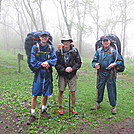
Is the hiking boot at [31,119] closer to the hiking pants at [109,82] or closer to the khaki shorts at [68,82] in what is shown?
the khaki shorts at [68,82]

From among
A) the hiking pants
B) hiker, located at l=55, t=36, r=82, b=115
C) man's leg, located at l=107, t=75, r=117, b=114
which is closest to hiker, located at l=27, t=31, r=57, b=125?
hiker, located at l=55, t=36, r=82, b=115

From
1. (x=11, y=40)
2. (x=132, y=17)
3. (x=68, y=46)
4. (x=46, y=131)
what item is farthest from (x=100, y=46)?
(x=11, y=40)

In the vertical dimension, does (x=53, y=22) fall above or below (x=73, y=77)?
above

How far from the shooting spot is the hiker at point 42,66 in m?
4.32

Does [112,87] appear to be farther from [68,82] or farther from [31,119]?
[31,119]

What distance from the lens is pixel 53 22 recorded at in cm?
5441

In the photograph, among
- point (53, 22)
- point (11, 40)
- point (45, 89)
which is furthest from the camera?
point (53, 22)

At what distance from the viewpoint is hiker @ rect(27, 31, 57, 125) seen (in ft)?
14.2

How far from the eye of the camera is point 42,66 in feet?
14.3

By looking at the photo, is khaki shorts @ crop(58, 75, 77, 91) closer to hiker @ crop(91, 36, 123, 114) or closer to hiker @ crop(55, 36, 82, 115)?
hiker @ crop(55, 36, 82, 115)

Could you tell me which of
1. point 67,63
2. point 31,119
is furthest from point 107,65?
point 31,119

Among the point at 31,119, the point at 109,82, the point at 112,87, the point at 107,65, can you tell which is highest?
the point at 107,65

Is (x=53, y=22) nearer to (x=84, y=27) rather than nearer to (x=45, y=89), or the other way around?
(x=84, y=27)

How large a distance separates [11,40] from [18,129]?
4223cm
